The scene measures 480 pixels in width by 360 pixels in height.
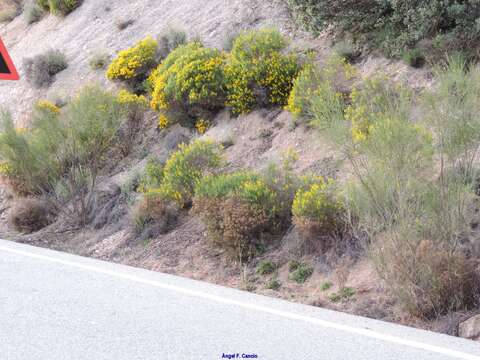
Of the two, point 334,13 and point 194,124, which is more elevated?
point 334,13

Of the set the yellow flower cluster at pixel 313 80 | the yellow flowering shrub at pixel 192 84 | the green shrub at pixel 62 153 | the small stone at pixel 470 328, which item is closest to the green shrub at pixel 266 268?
the small stone at pixel 470 328

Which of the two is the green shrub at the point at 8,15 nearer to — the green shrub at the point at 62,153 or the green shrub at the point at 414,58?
the green shrub at the point at 62,153

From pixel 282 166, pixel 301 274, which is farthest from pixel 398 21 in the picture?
pixel 301 274

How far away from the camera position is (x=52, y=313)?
26.1ft

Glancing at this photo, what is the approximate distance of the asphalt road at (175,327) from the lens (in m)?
6.54

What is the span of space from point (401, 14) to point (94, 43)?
13.3 m

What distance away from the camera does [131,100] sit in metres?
18.8

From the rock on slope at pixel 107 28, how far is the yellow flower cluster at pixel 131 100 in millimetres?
2442

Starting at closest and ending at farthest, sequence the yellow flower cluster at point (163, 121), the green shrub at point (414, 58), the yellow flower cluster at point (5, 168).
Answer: the green shrub at point (414, 58), the yellow flower cluster at point (5, 168), the yellow flower cluster at point (163, 121)

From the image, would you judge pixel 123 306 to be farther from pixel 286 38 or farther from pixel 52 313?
pixel 286 38

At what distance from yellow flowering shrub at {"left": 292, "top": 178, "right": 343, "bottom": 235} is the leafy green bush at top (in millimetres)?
4618

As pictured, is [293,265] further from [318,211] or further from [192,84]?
[192,84]

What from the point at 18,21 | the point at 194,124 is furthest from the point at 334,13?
the point at 18,21

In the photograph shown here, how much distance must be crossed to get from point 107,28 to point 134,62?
5.73 m
